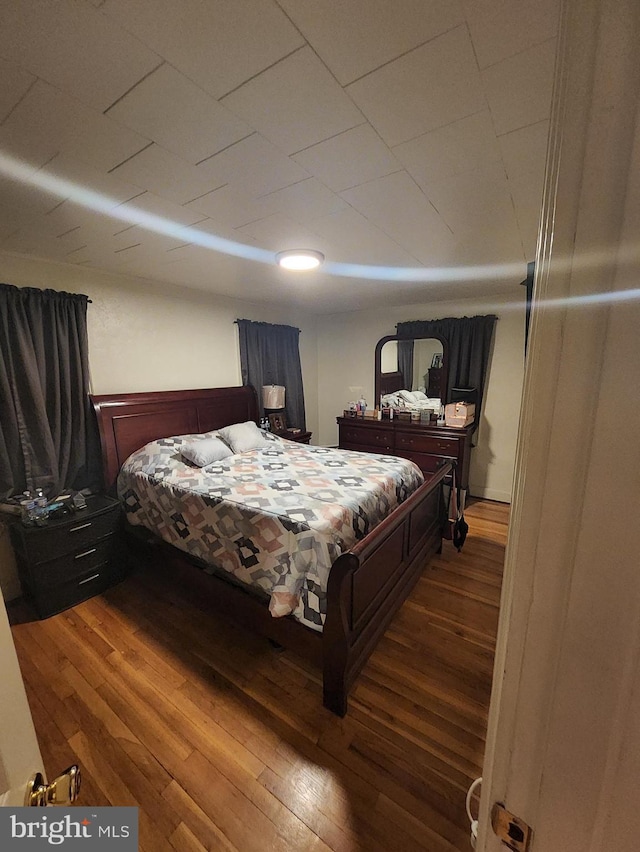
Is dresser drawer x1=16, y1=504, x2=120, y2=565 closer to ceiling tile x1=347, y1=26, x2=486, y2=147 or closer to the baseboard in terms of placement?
ceiling tile x1=347, y1=26, x2=486, y2=147

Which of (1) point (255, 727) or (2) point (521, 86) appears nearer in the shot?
(2) point (521, 86)

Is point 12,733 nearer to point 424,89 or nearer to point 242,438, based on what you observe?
point 424,89

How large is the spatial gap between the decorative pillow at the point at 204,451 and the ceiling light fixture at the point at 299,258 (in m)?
1.53

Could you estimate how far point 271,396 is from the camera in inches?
Result: 154

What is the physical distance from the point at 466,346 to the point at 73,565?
399 cm

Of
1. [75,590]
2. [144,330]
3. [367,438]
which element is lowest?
[75,590]

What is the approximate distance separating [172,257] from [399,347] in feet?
8.93

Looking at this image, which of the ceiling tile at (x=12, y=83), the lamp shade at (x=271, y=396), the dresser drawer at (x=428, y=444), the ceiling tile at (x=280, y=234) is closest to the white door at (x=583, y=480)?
the ceiling tile at (x=12, y=83)

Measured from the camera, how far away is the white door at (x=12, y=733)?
0.50 m

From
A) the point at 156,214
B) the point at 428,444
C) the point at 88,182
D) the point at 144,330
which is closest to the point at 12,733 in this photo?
the point at 88,182

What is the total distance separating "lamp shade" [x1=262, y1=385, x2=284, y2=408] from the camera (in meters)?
3.91

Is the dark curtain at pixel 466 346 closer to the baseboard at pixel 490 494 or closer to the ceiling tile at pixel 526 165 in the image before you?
the baseboard at pixel 490 494

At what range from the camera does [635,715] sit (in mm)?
354

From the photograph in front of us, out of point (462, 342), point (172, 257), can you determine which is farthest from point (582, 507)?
point (462, 342)
